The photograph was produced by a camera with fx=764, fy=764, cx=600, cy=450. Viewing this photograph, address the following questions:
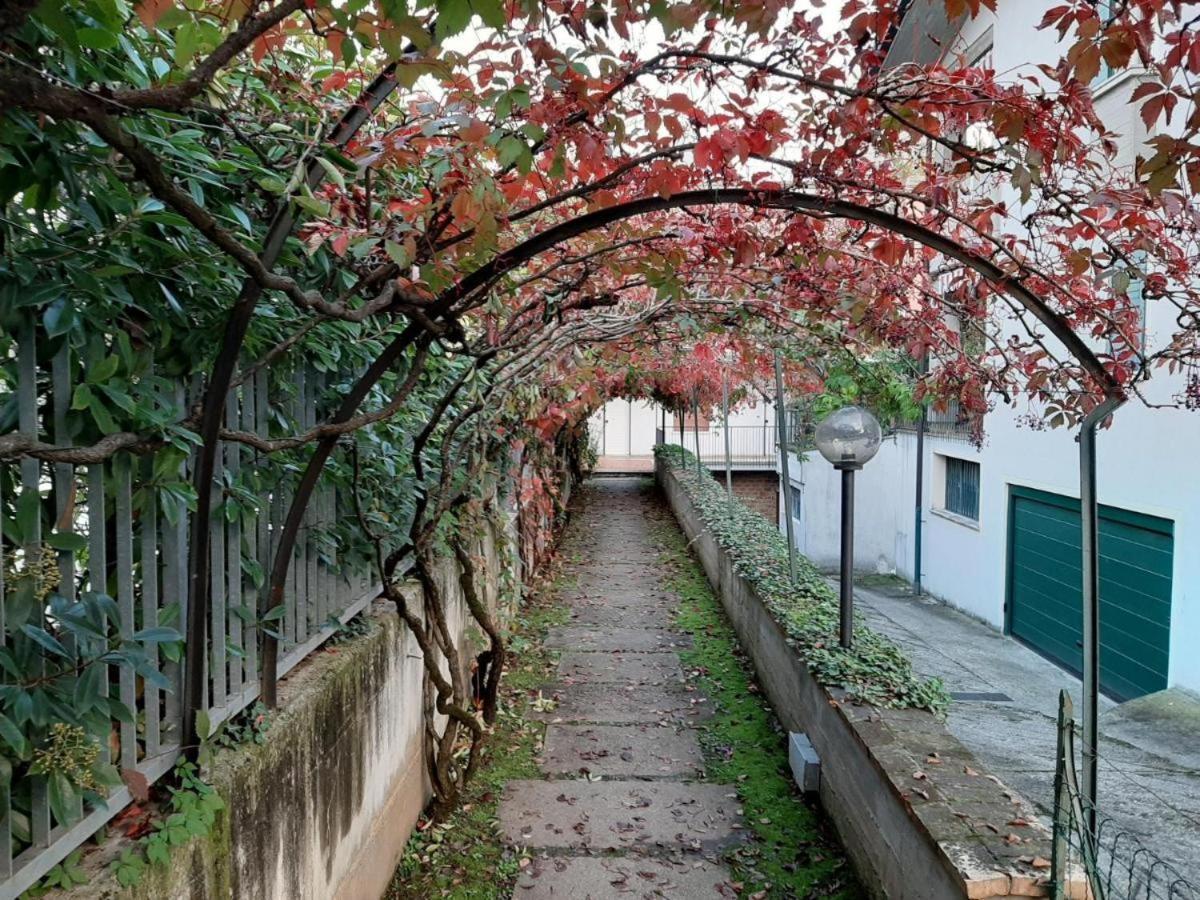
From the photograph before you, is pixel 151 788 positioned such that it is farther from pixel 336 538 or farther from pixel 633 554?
pixel 633 554

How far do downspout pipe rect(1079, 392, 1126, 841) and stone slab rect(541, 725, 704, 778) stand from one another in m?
2.54

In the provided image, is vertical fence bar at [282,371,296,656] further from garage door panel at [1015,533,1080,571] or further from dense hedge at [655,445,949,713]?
garage door panel at [1015,533,1080,571]

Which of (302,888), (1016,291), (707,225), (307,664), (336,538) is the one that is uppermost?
(707,225)

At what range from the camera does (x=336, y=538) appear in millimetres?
3148

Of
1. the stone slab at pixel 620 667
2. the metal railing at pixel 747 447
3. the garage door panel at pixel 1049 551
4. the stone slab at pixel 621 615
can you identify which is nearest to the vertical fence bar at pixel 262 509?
the stone slab at pixel 620 667

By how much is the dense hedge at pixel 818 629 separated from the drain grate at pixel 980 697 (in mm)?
2182

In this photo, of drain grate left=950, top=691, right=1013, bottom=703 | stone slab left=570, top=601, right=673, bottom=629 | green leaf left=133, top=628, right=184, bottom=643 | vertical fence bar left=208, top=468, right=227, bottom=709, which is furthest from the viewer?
stone slab left=570, top=601, right=673, bottom=629

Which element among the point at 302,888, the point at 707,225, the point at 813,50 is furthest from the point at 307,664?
the point at 813,50

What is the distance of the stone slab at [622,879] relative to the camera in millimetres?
3412

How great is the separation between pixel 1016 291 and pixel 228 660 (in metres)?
2.69

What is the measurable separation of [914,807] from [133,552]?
8.69 feet

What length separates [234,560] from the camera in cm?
227

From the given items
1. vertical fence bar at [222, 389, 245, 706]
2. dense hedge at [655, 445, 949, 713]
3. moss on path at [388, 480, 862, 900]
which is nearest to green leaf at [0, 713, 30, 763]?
vertical fence bar at [222, 389, 245, 706]

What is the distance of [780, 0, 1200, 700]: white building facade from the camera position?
22.6ft
